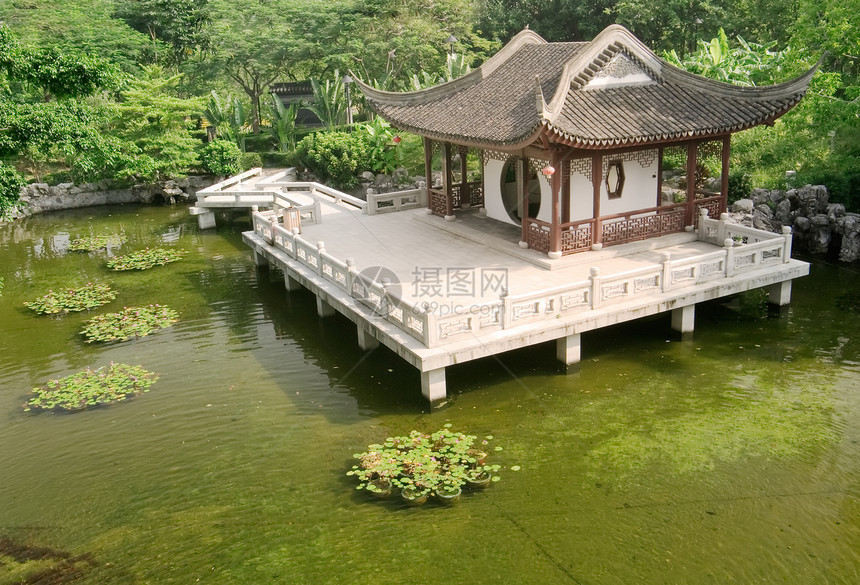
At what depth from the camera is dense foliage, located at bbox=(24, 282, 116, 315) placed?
58.6ft

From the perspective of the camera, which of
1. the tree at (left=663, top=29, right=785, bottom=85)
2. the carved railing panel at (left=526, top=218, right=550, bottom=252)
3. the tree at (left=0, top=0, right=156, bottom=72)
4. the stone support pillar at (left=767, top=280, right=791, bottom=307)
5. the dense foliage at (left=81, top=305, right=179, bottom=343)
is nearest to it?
the stone support pillar at (left=767, top=280, right=791, bottom=307)

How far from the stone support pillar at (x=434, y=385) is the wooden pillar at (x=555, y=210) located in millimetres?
4343

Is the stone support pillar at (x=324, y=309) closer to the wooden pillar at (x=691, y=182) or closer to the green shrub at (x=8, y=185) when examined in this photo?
the green shrub at (x=8, y=185)

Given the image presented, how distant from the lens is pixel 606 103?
15.5 metres

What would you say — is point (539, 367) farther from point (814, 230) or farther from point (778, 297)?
point (814, 230)

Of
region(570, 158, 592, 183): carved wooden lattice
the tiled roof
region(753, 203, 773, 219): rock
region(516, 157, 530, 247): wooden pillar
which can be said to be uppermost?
the tiled roof

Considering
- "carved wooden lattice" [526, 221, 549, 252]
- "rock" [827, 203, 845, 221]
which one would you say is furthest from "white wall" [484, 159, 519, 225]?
"rock" [827, 203, 845, 221]

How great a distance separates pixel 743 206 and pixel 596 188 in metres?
6.27

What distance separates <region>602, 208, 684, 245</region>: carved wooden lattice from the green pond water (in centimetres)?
192

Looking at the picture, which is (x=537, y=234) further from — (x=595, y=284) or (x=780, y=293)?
(x=780, y=293)

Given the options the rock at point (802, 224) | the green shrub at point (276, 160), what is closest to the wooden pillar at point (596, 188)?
the rock at point (802, 224)

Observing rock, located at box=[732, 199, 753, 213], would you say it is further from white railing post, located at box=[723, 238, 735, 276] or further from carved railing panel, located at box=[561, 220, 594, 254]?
carved railing panel, located at box=[561, 220, 594, 254]

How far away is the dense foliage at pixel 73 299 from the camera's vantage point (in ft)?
58.6

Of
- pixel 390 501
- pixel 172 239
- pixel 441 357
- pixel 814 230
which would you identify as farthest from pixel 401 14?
pixel 390 501
